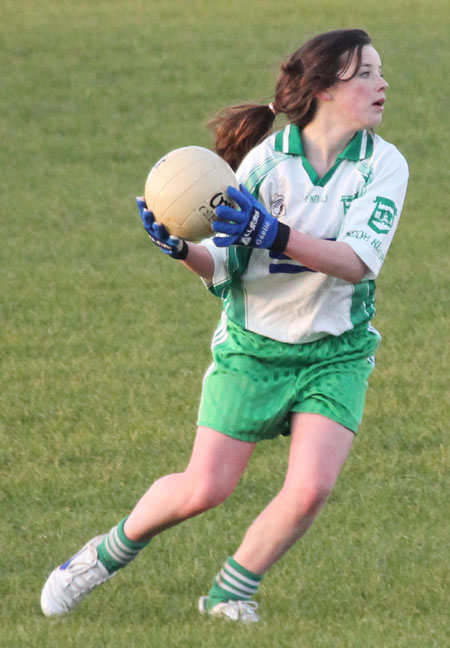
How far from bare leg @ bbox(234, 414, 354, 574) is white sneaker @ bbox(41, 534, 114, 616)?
1.63 feet

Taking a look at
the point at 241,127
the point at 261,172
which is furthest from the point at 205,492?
the point at 241,127

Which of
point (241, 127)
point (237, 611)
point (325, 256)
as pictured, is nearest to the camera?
point (325, 256)

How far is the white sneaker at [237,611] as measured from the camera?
4155mm

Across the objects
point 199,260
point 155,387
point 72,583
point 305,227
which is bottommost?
point 155,387

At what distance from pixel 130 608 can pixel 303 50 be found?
6.64 ft

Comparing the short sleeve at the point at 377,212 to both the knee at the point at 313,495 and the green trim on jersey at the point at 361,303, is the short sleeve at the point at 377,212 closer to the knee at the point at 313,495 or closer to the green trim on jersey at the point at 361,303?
the green trim on jersey at the point at 361,303

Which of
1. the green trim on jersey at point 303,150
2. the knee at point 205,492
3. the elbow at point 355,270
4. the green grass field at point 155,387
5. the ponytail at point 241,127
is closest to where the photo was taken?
the elbow at point 355,270

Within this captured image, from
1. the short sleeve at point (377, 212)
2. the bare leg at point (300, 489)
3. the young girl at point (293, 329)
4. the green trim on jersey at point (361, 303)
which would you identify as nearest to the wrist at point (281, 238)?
the young girl at point (293, 329)

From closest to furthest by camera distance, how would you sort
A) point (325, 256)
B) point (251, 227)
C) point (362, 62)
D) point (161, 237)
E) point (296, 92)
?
point (251, 227) → point (325, 256) → point (161, 237) → point (362, 62) → point (296, 92)

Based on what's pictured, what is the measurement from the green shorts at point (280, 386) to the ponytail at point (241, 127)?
29.0 inches

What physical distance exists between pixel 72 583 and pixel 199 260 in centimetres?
118

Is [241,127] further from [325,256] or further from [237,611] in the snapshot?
[237,611]

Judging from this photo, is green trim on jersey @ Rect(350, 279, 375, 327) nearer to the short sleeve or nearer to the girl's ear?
the short sleeve

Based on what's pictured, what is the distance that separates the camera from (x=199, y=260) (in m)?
4.21
